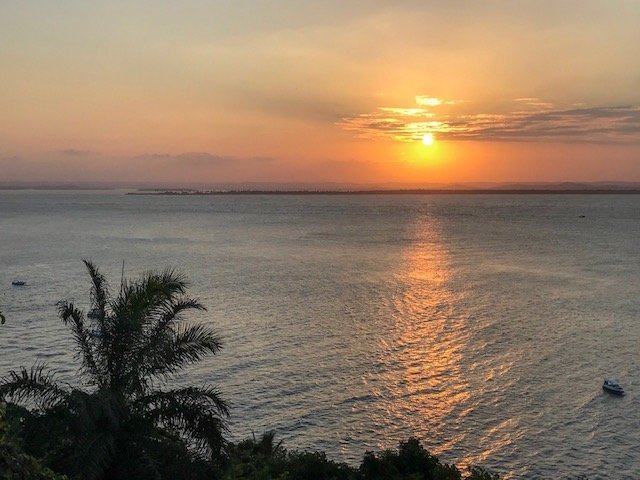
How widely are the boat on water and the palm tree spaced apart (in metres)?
25.6

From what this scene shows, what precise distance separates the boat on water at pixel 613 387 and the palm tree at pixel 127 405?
25.6 meters

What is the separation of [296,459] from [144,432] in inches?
342

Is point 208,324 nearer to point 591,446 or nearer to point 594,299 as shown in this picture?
point 591,446

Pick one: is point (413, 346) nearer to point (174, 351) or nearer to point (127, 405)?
point (174, 351)

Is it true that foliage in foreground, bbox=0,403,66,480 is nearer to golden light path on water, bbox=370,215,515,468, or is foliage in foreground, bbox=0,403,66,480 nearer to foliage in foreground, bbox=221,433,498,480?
foliage in foreground, bbox=221,433,498,480

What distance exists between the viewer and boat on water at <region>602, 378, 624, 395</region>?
32344mm

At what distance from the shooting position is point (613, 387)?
3250 cm

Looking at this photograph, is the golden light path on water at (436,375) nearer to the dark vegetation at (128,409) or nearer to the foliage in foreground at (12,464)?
the dark vegetation at (128,409)

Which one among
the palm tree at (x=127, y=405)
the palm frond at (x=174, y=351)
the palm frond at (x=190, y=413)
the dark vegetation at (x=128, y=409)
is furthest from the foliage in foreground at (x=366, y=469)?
the palm frond at (x=174, y=351)

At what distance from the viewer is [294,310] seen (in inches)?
2037

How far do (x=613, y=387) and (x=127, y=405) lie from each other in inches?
1105

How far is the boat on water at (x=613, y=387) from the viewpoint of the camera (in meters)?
32.3

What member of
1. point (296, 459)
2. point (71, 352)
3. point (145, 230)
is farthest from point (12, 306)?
point (145, 230)

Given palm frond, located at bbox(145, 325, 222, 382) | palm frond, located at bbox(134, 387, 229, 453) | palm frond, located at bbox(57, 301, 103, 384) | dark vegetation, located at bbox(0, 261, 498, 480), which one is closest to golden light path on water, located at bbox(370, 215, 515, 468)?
dark vegetation, located at bbox(0, 261, 498, 480)
